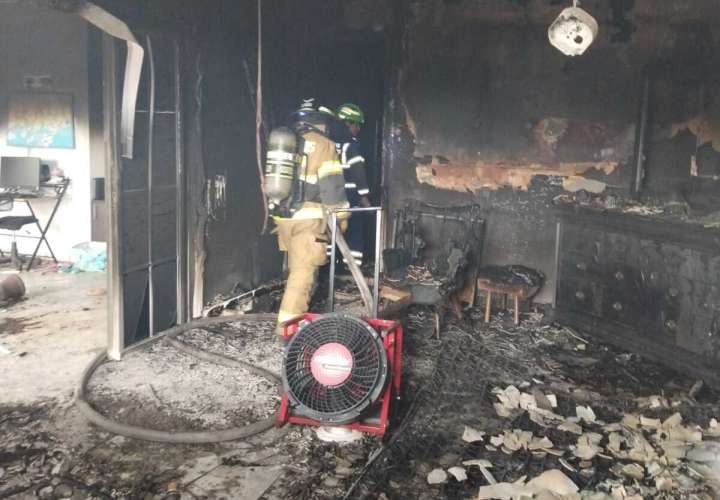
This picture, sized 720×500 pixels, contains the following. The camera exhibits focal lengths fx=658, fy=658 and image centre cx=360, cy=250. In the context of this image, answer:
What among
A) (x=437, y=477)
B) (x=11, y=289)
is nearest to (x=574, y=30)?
(x=437, y=477)

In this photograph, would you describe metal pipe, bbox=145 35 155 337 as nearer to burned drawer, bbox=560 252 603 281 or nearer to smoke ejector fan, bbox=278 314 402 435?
smoke ejector fan, bbox=278 314 402 435

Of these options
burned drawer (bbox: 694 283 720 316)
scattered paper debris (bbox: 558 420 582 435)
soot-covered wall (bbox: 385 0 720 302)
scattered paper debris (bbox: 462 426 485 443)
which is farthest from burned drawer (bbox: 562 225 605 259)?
scattered paper debris (bbox: 462 426 485 443)

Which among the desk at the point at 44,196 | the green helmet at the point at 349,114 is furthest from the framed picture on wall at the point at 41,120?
the green helmet at the point at 349,114

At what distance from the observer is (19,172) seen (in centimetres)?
844

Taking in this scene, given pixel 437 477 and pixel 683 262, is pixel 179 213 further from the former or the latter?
pixel 683 262

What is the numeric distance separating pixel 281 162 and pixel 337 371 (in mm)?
1985

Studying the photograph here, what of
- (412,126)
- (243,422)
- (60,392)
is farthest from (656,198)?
(60,392)

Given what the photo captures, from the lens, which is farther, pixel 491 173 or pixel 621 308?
pixel 491 173

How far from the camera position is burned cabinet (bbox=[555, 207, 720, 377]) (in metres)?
4.98

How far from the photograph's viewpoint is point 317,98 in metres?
8.02

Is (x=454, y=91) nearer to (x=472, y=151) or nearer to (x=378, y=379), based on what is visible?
(x=472, y=151)

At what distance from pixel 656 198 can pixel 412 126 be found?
2.70 meters

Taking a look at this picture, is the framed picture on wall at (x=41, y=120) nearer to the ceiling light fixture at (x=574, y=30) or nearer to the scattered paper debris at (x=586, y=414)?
the ceiling light fixture at (x=574, y=30)

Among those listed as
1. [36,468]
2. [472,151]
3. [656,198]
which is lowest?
[36,468]
